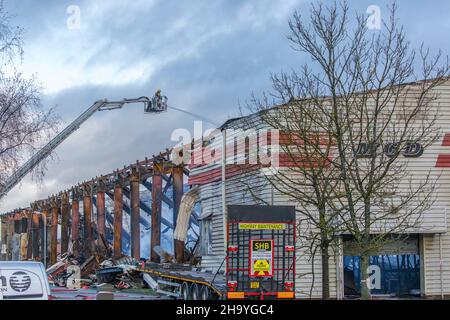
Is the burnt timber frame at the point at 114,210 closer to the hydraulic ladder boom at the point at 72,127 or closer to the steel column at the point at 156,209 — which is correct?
A: the steel column at the point at 156,209

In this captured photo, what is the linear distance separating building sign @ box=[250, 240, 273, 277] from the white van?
6870mm

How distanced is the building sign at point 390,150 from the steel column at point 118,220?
70.0 ft

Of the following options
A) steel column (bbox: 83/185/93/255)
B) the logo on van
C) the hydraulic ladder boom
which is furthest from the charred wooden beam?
the logo on van

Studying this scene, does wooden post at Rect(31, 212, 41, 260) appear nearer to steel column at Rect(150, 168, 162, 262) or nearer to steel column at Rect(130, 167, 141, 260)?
steel column at Rect(130, 167, 141, 260)

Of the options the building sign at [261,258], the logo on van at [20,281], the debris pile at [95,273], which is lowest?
the debris pile at [95,273]

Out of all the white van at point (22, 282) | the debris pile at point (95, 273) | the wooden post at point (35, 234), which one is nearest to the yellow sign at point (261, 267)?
the white van at point (22, 282)

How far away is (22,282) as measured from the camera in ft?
41.4

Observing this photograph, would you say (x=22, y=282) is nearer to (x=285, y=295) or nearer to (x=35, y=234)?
(x=285, y=295)

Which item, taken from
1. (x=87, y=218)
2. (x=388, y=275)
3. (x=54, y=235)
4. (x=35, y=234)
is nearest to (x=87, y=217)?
(x=87, y=218)

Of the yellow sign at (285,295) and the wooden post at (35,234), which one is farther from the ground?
the wooden post at (35,234)

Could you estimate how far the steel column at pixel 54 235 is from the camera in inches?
2320
